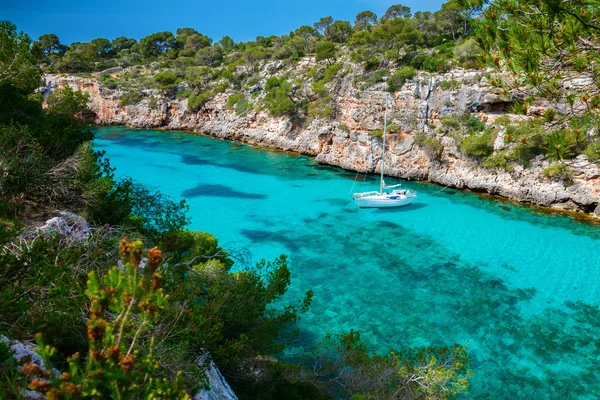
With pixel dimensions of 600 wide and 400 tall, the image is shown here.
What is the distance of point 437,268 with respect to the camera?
14.7m

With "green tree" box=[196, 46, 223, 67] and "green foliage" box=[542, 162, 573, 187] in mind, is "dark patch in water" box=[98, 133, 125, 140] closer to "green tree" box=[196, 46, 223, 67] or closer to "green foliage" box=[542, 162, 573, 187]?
"green tree" box=[196, 46, 223, 67]

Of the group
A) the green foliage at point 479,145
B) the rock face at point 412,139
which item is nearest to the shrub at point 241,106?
the rock face at point 412,139

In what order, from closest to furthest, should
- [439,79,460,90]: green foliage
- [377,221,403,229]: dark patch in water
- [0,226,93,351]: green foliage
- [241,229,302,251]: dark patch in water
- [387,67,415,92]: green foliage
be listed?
[0,226,93,351]: green foliage < [241,229,302,251]: dark patch in water < [377,221,403,229]: dark patch in water < [439,79,460,90]: green foliage < [387,67,415,92]: green foliage

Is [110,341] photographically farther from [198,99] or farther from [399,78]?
[198,99]

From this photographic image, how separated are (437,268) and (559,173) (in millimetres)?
11460

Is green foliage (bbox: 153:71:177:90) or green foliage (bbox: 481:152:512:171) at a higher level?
green foliage (bbox: 153:71:177:90)

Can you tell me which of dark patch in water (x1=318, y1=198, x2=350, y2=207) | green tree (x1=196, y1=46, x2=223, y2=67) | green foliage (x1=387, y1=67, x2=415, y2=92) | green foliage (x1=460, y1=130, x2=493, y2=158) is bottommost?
dark patch in water (x1=318, y1=198, x2=350, y2=207)

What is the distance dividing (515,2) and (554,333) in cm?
1038

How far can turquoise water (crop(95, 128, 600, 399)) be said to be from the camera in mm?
10109

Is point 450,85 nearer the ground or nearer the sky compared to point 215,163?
nearer the sky

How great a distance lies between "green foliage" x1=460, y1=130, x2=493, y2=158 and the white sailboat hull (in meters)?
5.63

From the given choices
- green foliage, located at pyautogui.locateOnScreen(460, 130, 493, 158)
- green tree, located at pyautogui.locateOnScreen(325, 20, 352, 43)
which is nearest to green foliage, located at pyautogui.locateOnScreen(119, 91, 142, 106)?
green tree, located at pyautogui.locateOnScreen(325, 20, 352, 43)

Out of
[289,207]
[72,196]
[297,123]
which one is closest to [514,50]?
[72,196]

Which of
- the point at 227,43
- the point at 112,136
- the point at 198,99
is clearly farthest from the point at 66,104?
the point at 227,43
